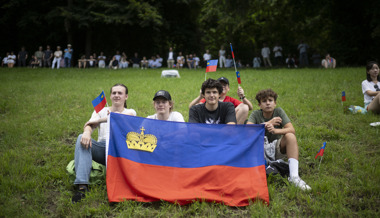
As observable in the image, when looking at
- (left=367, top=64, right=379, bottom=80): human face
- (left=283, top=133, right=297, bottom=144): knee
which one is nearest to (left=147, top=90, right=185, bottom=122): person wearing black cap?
(left=283, top=133, right=297, bottom=144): knee

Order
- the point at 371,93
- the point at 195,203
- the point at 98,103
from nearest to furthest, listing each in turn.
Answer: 1. the point at 195,203
2. the point at 98,103
3. the point at 371,93

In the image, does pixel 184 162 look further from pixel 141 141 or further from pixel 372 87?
pixel 372 87

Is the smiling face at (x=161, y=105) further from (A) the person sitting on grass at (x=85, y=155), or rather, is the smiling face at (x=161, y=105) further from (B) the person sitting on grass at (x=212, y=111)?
(A) the person sitting on grass at (x=85, y=155)

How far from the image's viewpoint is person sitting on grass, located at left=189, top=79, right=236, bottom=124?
15.6 ft

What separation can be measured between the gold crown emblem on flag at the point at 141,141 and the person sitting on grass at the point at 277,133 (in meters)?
1.66

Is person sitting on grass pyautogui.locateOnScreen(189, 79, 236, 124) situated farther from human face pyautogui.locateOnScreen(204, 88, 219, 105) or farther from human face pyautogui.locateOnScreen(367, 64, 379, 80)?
human face pyautogui.locateOnScreen(367, 64, 379, 80)

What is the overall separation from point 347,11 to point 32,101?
26342 mm

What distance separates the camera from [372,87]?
25.1ft

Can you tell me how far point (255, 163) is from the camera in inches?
161

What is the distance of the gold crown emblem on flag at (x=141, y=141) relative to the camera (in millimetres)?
4156

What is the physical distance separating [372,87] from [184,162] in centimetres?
630

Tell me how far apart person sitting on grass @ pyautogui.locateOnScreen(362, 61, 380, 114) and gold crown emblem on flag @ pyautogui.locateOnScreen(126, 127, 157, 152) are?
6.24m

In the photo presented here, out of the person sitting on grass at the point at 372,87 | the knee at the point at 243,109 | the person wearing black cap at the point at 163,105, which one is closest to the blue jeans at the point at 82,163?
the person wearing black cap at the point at 163,105

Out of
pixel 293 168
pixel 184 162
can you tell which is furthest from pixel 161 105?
pixel 293 168
